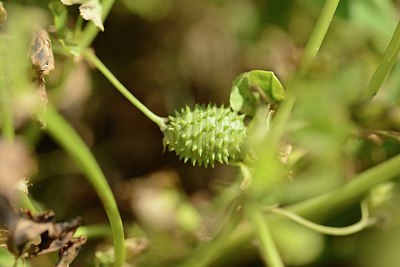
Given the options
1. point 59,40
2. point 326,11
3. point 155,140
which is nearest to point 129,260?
point 59,40

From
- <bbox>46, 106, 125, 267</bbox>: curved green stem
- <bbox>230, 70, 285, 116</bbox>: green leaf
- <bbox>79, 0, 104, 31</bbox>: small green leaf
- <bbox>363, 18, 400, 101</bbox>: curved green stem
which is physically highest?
<bbox>363, 18, 400, 101</bbox>: curved green stem

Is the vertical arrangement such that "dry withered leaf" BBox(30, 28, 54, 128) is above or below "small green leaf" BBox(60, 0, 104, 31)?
below

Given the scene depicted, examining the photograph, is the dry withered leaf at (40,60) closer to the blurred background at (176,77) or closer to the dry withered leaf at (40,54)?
the dry withered leaf at (40,54)

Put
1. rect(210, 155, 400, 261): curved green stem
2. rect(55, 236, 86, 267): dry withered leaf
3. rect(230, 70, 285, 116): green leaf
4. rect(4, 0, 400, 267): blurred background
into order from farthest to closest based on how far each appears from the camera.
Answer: rect(4, 0, 400, 267): blurred background, rect(210, 155, 400, 261): curved green stem, rect(230, 70, 285, 116): green leaf, rect(55, 236, 86, 267): dry withered leaf

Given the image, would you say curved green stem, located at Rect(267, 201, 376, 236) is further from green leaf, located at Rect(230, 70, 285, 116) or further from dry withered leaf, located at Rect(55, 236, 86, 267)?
dry withered leaf, located at Rect(55, 236, 86, 267)

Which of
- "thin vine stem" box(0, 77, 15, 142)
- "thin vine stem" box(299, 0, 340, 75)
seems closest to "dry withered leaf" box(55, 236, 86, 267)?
→ "thin vine stem" box(0, 77, 15, 142)

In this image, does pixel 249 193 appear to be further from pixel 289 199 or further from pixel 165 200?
pixel 165 200
